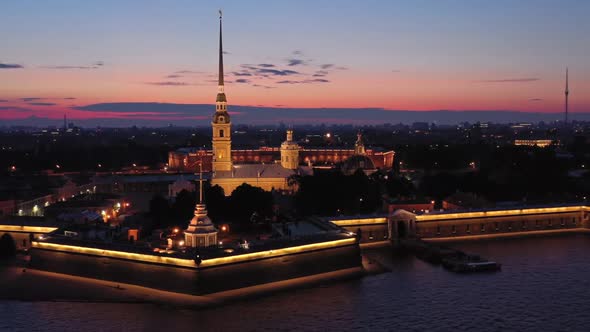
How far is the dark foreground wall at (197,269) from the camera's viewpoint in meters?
21.4

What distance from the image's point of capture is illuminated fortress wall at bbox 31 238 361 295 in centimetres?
2147

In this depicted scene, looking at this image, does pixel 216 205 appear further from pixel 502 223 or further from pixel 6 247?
pixel 502 223

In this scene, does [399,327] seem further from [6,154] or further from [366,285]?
[6,154]

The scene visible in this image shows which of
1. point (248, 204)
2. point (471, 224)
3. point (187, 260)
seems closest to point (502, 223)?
point (471, 224)

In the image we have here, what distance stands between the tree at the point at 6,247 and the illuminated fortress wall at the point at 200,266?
267 centimetres

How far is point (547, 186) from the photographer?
4003 centimetres

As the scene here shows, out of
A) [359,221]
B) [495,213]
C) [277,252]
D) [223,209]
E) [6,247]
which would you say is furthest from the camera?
[495,213]

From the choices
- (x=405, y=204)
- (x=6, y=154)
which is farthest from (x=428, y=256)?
(x=6, y=154)

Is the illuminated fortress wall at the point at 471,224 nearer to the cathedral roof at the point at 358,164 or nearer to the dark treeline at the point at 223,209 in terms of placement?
the dark treeline at the point at 223,209

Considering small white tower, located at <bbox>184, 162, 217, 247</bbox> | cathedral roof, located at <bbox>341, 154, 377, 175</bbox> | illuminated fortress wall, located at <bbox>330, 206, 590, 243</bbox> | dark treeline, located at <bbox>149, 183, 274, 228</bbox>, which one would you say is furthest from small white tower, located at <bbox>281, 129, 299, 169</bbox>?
small white tower, located at <bbox>184, 162, 217, 247</bbox>

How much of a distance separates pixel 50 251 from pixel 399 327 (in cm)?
1290

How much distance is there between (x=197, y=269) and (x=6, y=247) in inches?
403

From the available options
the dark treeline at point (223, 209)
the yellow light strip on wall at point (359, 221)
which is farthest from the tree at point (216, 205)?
the yellow light strip on wall at point (359, 221)

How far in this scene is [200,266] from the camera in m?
21.3
